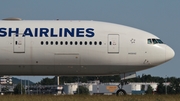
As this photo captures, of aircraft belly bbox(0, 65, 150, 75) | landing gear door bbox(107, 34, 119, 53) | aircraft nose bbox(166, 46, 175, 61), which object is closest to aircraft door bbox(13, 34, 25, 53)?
aircraft belly bbox(0, 65, 150, 75)

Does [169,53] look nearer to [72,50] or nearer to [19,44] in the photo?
[72,50]

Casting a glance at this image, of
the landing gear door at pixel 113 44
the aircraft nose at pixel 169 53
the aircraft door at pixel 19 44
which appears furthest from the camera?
the aircraft nose at pixel 169 53

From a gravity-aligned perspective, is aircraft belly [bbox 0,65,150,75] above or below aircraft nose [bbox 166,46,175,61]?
below

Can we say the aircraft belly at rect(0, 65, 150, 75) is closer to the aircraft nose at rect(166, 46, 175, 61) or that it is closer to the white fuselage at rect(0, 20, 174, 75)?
the white fuselage at rect(0, 20, 174, 75)

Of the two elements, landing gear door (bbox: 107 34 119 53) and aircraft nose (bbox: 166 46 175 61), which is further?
aircraft nose (bbox: 166 46 175 61)

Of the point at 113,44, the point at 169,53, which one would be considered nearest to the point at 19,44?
the point at 113,44

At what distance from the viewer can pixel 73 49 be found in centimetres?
4712

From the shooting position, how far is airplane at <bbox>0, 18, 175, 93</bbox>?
4706 cm

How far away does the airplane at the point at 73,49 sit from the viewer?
47.1m

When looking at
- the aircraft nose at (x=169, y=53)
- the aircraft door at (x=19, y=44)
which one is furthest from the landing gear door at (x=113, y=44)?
the aircraft door at (x=19, y=44)

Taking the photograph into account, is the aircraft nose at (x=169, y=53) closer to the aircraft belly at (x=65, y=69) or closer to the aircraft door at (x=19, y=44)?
the aircraft belly at (x=65, y=69)

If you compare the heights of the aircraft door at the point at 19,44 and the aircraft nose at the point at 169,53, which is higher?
the aircraft door at the point at 19,44

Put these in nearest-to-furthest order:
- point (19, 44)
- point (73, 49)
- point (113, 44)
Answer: point (19, 44) < point (73, 49) < point (113, 44)

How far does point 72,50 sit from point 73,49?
105 mm
